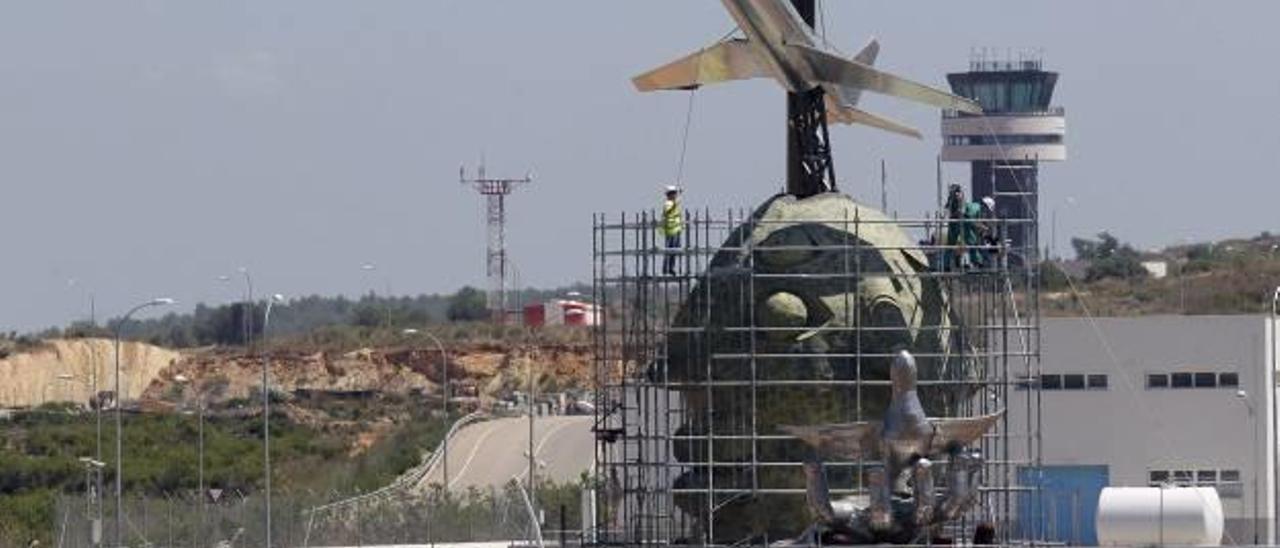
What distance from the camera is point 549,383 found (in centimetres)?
18950

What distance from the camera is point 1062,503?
307ft

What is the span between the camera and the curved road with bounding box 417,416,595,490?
142 m

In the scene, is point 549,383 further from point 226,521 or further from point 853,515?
point 853,515

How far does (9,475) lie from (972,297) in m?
83.2

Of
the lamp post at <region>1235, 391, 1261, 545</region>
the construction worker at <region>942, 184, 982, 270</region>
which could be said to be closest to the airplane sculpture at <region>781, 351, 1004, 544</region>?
the construction worker at <region>942, 184, 982, 270</region>

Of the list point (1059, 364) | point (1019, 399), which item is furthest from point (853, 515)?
point (1059, 364)

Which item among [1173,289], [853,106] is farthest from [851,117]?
[1173,289]

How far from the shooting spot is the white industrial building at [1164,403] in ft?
333

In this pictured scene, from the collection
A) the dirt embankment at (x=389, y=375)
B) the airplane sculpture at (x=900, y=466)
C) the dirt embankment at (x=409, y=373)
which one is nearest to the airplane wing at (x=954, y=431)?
the airplane sculpture at (x=900, y=466)

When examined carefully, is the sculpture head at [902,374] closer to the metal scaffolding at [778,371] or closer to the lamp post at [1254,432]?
the metal scaffolding at [778,371]

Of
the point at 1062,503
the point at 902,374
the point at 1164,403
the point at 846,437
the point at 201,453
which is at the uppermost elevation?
the point at 902,374

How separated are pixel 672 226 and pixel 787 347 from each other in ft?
12.7

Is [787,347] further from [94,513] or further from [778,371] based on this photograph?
[94,513]

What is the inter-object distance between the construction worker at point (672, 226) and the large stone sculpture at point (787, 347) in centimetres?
183
